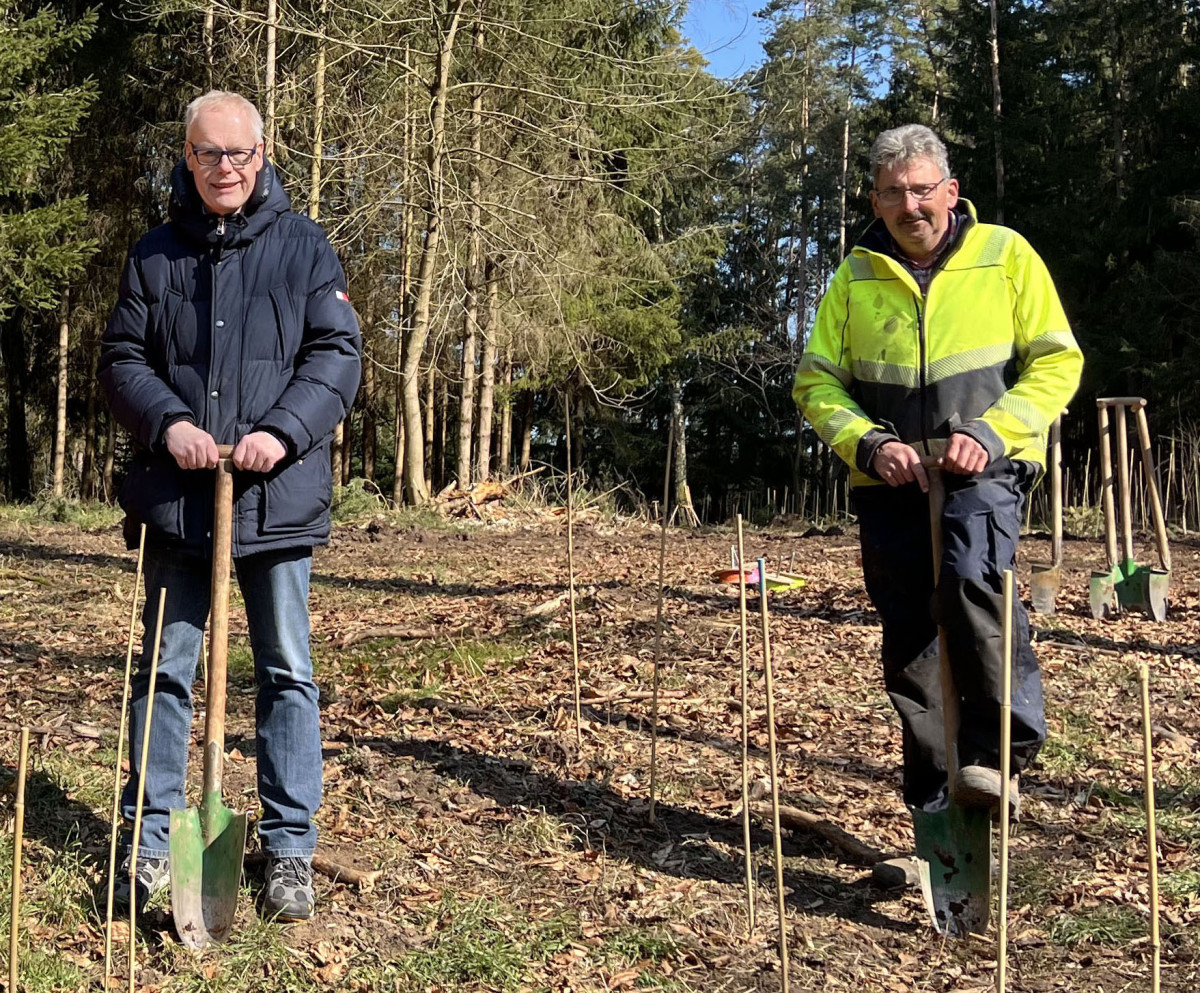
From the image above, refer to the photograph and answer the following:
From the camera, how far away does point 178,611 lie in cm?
284

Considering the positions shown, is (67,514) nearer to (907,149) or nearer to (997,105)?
Answer: (907,149)

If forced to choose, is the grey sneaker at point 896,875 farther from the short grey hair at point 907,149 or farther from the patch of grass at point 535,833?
the short grey hair at point 907,149

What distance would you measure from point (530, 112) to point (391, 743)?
12.4m

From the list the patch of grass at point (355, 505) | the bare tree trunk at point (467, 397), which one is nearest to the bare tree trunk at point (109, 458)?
the bare tree trunk at point (467, 397)

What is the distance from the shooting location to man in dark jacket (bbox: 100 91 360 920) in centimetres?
276

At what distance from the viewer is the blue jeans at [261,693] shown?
2.82 metres

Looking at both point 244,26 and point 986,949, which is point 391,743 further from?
point 244,26

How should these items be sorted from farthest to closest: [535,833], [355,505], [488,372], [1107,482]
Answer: [488,372], [355,505], [1107,482], [535,833]

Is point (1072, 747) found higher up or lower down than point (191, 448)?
lower down

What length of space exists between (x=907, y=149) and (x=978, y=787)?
158cm

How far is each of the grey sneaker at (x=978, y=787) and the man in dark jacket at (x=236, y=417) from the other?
5.10ft

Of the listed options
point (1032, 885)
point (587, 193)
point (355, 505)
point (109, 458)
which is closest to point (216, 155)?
point (1032, 885)

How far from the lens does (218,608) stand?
8.65 ft

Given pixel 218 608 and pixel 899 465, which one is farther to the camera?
pixel 899 465
